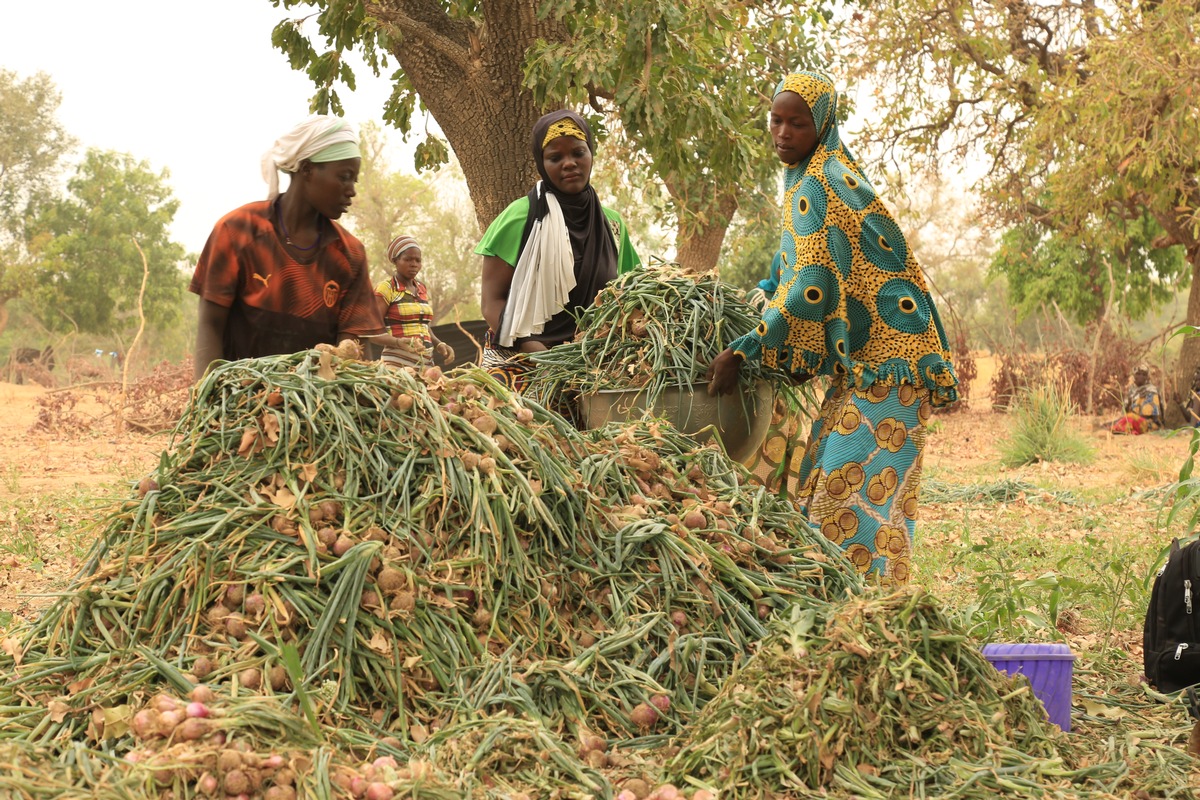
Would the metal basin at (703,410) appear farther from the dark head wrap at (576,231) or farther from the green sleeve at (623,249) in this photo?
the green sleeve at (623,249)

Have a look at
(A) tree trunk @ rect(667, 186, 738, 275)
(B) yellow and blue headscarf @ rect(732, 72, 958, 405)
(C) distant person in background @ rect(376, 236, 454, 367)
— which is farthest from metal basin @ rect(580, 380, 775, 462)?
(A) tree trunk @ rect(667, 186, 738, 275)

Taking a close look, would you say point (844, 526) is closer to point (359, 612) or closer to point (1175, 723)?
point (1175, 723)

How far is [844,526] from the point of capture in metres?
3.25

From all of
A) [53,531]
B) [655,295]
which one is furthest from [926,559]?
[53,531]

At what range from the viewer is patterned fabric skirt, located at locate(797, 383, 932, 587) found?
10.6ft

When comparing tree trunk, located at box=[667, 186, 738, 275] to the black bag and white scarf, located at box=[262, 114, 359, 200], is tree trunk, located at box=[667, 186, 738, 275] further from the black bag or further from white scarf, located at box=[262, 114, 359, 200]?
the black bag

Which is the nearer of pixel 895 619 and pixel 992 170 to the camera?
pixel 895 619

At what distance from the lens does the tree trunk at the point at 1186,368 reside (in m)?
12.1

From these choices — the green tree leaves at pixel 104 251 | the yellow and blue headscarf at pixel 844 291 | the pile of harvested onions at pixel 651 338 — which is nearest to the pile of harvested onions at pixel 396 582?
the pile of harvested onions at pixel 651 338

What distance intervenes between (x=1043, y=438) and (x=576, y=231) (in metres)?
6.57

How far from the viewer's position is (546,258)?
3.86 meters

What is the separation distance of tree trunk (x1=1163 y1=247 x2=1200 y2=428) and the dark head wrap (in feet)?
32.7

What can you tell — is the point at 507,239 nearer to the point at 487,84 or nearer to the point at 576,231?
the point at 576,231

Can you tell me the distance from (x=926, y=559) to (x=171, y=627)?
3571mm
